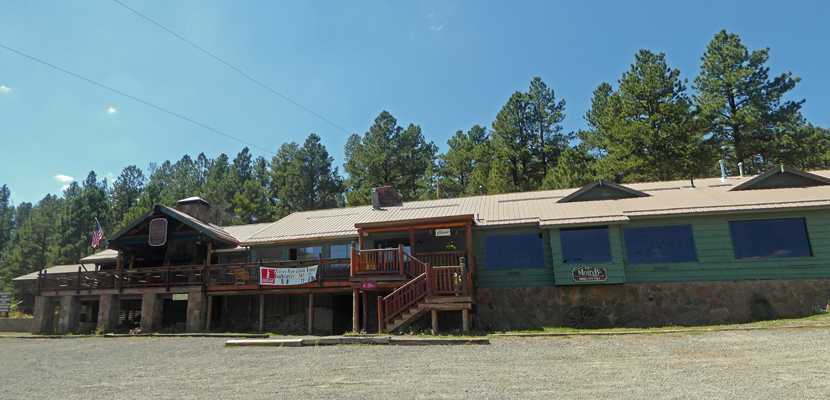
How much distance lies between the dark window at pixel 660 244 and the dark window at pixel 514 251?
2.70 meters

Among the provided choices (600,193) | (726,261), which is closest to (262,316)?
(600,193)

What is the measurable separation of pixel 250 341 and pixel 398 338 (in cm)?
377

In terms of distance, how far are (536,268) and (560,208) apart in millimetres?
2584

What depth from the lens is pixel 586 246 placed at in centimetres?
→ 1493

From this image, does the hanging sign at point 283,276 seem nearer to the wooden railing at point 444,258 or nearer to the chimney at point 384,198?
the wooden railing at point 444,258

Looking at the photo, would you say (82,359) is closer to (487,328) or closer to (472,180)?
(487,328)

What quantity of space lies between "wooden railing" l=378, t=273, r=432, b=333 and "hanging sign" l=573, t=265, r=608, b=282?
473 cm

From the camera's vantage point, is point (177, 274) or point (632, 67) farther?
point (632, 67)

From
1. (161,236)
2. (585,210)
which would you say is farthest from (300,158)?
(585,210)

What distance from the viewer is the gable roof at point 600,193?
56.9 feet

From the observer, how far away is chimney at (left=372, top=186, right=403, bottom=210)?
2102 centimetres

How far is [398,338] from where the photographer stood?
1132 centimetres

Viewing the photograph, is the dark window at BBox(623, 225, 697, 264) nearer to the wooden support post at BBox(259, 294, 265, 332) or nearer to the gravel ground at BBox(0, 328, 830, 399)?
the gravel ground at BBox(0, 328, 830, 399)

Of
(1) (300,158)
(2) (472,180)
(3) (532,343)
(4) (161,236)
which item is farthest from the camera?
(1) (300,158)
